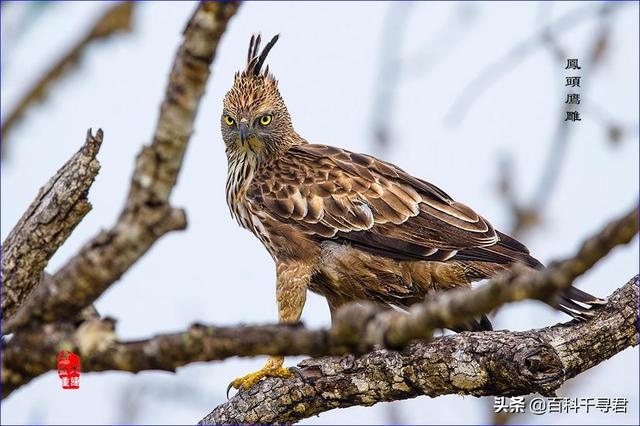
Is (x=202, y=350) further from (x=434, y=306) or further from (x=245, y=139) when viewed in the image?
(x=245, y=139)

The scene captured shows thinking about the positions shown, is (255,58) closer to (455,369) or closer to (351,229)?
(351,229)

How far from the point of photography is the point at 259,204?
715cm

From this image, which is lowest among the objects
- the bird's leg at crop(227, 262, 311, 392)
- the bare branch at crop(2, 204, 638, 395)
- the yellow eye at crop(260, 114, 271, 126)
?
the bare branch at crop(2, 204, 638, 395)

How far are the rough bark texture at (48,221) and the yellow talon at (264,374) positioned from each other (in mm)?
1739

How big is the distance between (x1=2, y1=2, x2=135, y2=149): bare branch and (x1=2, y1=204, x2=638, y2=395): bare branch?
120 cm

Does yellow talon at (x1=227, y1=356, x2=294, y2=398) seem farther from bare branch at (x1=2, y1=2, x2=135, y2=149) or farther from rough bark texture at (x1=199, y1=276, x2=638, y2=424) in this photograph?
bare branch at (x1=2, y1=2, x2=135, y2=149)

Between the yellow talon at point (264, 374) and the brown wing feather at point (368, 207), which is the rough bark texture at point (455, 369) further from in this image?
the brown wing feather at point (368, 207)

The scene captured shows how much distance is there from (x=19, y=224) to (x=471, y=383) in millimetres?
2714

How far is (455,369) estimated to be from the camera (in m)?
5.34

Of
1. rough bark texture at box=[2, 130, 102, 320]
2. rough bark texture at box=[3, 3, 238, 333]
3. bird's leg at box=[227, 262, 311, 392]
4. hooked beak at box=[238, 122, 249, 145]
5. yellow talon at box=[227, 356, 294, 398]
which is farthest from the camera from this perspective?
hooked beak at box=[238, 122, 249, 145]

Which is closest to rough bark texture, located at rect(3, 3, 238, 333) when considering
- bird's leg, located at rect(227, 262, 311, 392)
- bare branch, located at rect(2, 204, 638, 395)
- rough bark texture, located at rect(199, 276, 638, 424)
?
bare branch, located at rect(2, 204, 638, 395)

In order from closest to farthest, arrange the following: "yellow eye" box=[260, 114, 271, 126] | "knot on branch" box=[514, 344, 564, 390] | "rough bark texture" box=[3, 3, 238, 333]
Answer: "rough bark texture" box=[3, 3, 238, 333] → "knot on branch" box=[514, 344, 564, 390] → "yellow eye" box=[260, 114, 271, 126]

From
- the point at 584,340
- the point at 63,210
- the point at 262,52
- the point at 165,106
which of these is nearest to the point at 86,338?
the point at 165,106

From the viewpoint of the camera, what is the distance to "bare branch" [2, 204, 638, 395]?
2.57 meters
